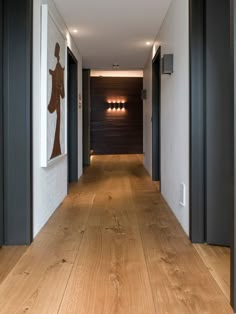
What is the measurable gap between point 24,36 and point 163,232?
6.47 ft

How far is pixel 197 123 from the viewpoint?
2.75 metres

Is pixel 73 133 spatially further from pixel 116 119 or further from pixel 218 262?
pixel 116 119

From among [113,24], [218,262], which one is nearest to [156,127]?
[113,24]

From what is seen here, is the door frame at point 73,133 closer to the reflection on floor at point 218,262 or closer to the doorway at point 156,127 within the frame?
the doorway at point 156,127

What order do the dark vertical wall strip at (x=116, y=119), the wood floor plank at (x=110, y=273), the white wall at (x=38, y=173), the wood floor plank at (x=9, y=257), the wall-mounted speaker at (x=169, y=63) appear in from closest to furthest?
the wood floor plank at (x=110, y=273) → the wood floor plank at (x=9, y=257) → the white wall at (x=38, y=173) → the wall-mounted speaker at (x=169, y=63) → the dark vertical wall strip at (x=116, y=119)

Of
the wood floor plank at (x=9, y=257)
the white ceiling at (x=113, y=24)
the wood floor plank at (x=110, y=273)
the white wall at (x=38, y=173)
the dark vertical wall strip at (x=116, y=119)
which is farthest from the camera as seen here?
the dark vertical wall strip at (x=116, y=119)

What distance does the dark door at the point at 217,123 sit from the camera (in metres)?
2.62

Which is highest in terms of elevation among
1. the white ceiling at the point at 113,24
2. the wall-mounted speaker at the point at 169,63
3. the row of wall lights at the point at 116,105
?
the white ceiling at the point at 113,24

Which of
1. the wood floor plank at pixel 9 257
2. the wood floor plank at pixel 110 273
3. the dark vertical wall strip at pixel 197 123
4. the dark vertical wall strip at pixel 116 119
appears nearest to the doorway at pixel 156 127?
the wood floor plank at pixel 110 273

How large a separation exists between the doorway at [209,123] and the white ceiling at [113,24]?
134 cm

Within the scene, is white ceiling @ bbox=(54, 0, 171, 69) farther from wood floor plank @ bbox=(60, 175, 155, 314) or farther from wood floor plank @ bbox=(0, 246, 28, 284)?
wood floor plank @ bbox=(0, 246, 28, 284)

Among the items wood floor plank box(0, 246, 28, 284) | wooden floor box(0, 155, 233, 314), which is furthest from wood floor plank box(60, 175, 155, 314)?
wood floor plank box(0, 246, 28, 284)

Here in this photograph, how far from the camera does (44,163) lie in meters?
3.18

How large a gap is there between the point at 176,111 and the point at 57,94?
128 centimetres
